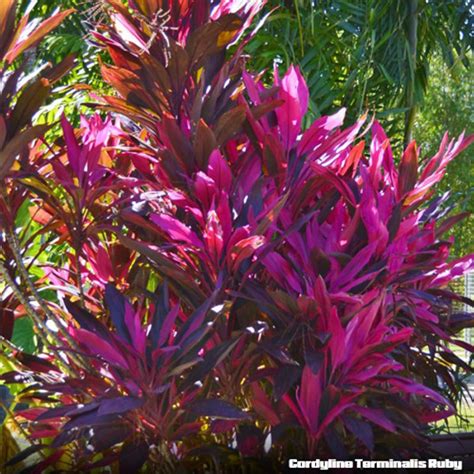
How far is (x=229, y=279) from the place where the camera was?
1.40m

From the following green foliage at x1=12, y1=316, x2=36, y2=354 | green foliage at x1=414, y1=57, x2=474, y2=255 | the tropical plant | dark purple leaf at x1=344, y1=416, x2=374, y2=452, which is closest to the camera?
dark purple leaf at x1=344, y1=416, x2=374, y2=452

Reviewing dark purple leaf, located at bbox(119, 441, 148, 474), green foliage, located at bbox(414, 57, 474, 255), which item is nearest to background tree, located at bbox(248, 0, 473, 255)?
dark purple leaf, located at bbox(119, 441, 148, 474)

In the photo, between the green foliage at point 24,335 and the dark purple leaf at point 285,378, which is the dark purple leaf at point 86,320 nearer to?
the dark purple leaf at point 285,378

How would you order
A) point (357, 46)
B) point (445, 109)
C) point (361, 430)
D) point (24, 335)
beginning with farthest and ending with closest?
point (445, 109) → point (357, 46) → point (24, 335) → point (361, 430)

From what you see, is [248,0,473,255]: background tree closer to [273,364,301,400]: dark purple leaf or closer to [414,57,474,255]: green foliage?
[273,364,301,400]: dark purple leaf

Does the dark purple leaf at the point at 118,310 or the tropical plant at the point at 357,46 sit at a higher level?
the tropical plant at the point at 357,46

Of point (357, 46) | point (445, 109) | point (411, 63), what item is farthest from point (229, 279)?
point (445, 109)

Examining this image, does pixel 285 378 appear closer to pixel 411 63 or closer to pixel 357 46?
pixel 411 63

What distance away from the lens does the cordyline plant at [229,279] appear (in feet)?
4.33

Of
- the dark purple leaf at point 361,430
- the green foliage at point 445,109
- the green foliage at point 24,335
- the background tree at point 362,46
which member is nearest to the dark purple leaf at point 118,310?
the dark purple leaf at point 361,430

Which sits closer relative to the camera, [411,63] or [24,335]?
[24,335]

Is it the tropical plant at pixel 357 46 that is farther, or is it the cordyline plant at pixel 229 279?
the tropical plant at pixel 357 46

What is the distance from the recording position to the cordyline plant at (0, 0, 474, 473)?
1.32 m

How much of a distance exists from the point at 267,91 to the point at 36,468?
0.79 meters
